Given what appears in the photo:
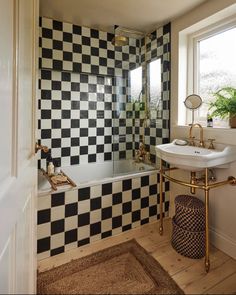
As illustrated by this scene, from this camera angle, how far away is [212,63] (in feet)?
6.21

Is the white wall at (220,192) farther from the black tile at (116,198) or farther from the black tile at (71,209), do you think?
the black tile at (71,209)

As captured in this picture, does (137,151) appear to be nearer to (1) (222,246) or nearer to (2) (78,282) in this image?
(1) (222,246)

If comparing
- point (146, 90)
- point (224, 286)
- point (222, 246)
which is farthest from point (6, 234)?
point (146, 90)

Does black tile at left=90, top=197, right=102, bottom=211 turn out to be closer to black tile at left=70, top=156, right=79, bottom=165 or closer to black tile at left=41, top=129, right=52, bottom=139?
black tile at left=70, top=156, right=79, bottom=165

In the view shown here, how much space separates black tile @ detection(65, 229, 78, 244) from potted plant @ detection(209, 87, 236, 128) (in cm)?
146

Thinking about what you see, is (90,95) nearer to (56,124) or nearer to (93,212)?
(56,124)

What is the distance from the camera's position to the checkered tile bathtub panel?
1516 millimetres

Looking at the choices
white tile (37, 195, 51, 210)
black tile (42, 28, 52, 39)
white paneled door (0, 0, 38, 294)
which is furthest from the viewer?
black tile (42, 28, 52, 39)

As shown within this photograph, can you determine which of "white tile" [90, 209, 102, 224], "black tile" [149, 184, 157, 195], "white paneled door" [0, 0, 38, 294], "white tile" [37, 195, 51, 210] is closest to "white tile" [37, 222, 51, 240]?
"white tile" [37, 195, 51, 210]

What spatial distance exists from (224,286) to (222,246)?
405 millimetres

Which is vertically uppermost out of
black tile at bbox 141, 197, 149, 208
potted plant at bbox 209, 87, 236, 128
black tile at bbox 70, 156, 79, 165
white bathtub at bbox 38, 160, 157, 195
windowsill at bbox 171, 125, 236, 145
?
potted plant at bbox 209, 87, 236, 128

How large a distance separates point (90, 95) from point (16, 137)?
1.85 m

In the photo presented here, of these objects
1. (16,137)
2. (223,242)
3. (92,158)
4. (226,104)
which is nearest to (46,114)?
(92,158)

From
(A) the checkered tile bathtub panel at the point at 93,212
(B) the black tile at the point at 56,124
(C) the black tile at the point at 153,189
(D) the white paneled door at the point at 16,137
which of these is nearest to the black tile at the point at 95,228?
(A) the checkered tile bathtub panel at the point at 93,212
